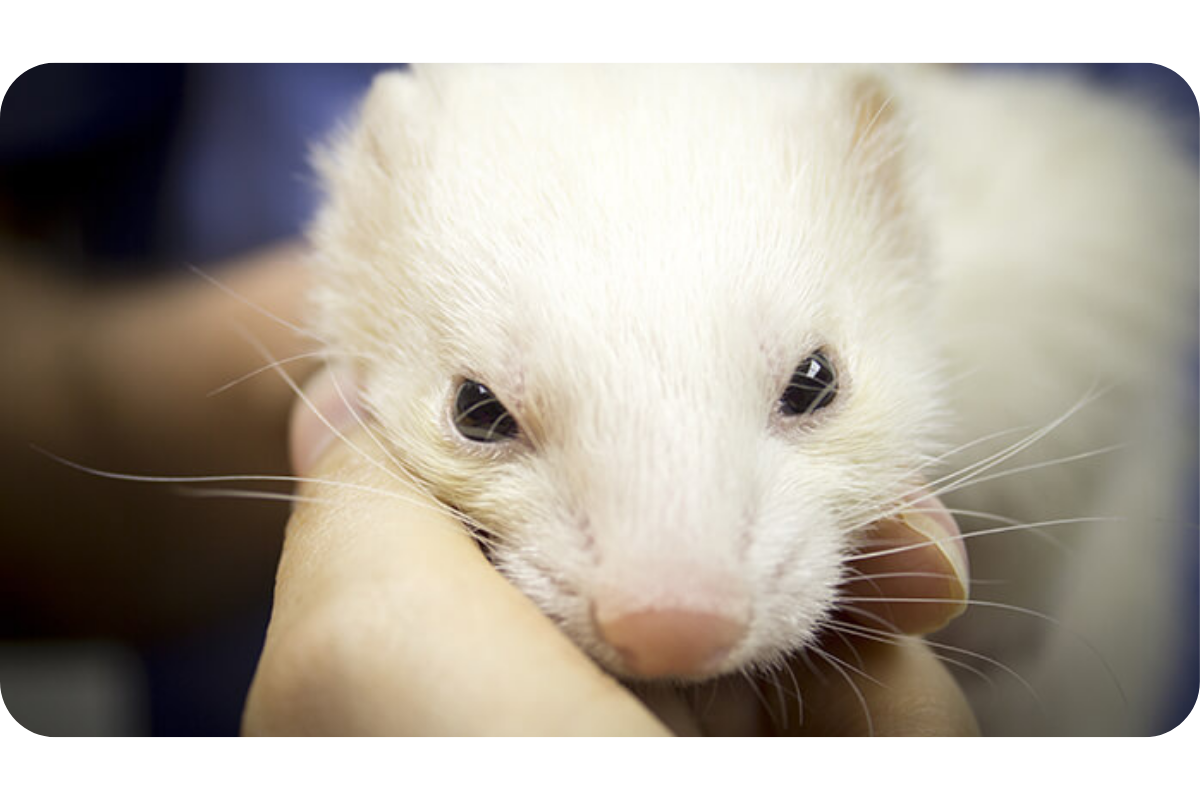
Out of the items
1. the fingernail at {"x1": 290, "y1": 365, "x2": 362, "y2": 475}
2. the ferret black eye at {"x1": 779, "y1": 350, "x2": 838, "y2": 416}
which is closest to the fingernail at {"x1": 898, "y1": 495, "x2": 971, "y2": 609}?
the ferret black eye at {"x1": 779, "y1": 350, "x2": 838, "y2": 416}

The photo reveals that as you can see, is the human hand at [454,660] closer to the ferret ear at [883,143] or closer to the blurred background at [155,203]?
the blurred background at [155,203]

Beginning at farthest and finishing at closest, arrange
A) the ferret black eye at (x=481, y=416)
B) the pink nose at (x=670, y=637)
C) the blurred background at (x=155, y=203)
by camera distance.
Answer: the blurred background at (x=155, y=203) < the ferret black eye at (x=481, y=416) < the pink nose at (x=670, y=637)

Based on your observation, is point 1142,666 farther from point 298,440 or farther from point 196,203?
point 196,203

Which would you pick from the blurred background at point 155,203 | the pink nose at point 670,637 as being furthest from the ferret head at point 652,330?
the blurred background at point 155,203

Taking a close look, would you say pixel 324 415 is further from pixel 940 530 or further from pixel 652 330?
pixel 940 530

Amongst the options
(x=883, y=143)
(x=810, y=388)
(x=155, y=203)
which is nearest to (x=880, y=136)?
(x=883, y=143)

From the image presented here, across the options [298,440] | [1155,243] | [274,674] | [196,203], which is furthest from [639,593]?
[1155,243]

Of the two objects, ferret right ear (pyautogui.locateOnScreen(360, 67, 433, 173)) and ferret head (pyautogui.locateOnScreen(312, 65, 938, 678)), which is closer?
ferret head (pyautogui.locateOnScreen(312, 65, 938, 678))

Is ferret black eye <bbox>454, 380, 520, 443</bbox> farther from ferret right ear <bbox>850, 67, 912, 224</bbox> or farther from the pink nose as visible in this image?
ferret right ear <bbox>850, 67, 912, 224</bbox>

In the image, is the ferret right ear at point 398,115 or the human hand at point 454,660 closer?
the human hand at point 454,660
